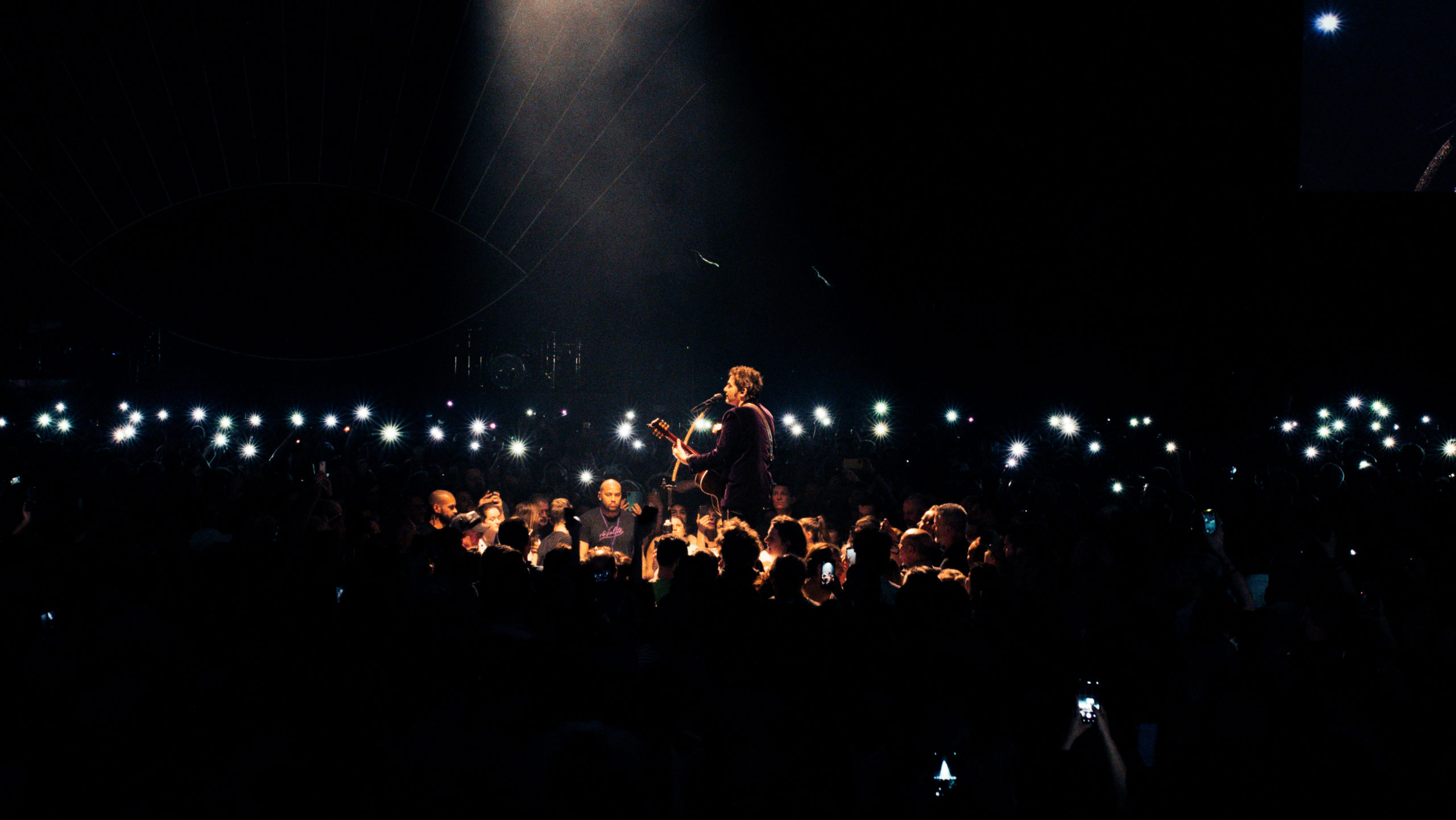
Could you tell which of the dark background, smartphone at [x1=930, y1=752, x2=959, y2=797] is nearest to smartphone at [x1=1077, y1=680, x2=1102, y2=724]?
smartphone at [x1=930, y1=752, x2=959, y2=797]

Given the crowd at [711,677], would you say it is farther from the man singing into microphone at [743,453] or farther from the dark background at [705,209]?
the dark background at [705,209]

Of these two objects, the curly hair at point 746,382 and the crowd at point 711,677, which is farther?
the curly hair at point 746,382

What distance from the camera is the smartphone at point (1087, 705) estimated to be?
3.18 metres

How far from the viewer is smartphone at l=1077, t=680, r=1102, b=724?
3.18 meters

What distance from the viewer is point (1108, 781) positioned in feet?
9.96

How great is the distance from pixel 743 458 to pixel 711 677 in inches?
162

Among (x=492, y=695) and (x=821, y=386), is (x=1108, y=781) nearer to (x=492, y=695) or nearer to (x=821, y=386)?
(x=492, y=695)

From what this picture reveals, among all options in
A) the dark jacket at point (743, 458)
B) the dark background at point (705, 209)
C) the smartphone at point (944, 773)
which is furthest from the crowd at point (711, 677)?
the dark background at point (705, 209)

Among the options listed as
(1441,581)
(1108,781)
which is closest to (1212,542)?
(1441,581)

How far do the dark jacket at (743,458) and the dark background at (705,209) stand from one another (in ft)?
31.0

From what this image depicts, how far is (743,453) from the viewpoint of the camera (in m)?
7.52

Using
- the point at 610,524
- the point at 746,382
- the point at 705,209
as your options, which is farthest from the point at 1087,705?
the point at 705,209

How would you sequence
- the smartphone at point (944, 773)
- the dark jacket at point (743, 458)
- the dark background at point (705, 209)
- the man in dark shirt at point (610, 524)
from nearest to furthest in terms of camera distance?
1. the smartphone at point (944, 773)
2. the dark jacket at point (743, 458)
3. the man in dark shirt at point (610, 524)
4. the dark background at point (705, 209)

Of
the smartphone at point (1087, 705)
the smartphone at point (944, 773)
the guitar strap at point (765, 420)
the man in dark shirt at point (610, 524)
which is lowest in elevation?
the smartphone at point (944, 773)
